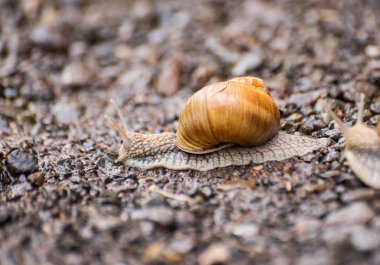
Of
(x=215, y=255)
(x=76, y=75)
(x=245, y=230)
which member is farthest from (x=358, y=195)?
(x=76, y=75)

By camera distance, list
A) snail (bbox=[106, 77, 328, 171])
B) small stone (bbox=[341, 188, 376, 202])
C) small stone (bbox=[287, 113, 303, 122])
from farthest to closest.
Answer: small stone (bbox=[287, 113, 303, 122]), snail (bbox=[106, 77, 328, 171]), small stone (bbox=[341, 188, 376, 202])

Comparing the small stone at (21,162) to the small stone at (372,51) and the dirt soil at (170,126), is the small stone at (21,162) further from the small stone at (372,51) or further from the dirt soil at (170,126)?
the small stone at (372,51)

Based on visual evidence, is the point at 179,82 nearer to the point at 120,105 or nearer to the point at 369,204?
the point at 120,105

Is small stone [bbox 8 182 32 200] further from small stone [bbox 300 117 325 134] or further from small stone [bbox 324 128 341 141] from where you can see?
small stone [bbox 324 128 341 141]

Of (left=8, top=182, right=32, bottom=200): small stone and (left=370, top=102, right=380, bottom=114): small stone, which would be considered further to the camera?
(left=370, top=102, right=380, bottom=114): small stone

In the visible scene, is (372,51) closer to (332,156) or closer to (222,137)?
(332,156)

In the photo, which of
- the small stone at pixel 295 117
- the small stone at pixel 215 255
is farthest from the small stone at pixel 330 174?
the small stone at pixel 215 255

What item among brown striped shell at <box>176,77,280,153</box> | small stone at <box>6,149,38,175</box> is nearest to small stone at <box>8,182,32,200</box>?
small stone at <box>6,149,38,175</box>
